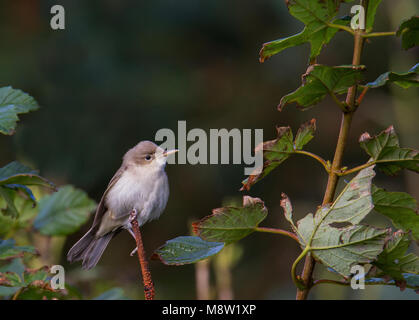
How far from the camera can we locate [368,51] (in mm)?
6492

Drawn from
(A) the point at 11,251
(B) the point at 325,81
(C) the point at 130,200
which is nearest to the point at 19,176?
(A) the point at 11,251

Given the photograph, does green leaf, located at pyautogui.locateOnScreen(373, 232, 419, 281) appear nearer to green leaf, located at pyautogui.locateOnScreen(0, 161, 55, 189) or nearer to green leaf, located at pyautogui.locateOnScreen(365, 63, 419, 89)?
green leaf, located at pyautogui.locateOnScreen(365, 63, 419, 89)

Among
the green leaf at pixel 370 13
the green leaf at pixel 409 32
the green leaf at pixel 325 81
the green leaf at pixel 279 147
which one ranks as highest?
the green leaf at pixel 370 13

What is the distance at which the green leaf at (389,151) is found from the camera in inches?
48.4

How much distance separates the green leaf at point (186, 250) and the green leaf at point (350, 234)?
27 cm

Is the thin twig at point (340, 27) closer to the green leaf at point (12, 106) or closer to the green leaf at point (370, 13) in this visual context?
the green leaf at point (370, 13)

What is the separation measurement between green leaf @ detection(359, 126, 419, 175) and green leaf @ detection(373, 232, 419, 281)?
6.1 inches

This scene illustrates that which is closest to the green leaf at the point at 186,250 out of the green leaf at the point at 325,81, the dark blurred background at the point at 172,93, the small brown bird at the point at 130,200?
the green leaf at the point at 325,81

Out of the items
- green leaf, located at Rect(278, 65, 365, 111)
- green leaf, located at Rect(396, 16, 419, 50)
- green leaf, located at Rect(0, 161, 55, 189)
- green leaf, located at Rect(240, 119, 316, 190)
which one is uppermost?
green leaf, located at Rect(396, 16, 419, 50)

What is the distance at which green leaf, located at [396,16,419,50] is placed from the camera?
1.20 metres

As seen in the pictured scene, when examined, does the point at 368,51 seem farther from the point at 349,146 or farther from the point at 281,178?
the point at 281,178

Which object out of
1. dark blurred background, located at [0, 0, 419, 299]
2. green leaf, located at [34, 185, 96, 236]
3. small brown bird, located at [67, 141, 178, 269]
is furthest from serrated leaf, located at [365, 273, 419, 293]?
dark blurred background, located at [0, 0, 419, 299]

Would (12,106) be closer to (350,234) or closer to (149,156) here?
(350,234)

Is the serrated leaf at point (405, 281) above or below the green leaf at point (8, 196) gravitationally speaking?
below
